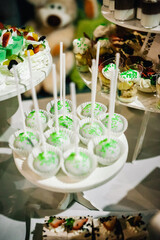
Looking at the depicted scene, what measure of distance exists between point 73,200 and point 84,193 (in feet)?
0.36

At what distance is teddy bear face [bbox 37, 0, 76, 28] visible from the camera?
2615 millimetres

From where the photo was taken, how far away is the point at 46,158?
1.29 meters

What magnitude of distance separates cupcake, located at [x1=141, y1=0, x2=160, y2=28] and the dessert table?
1.17 metres

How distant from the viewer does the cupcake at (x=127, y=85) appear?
1.85 meters

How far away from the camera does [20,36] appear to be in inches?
85.9

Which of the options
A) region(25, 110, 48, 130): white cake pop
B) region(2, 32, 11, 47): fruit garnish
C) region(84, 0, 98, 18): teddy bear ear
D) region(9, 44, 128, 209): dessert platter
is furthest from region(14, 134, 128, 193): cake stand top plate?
region(84, 0, 98, 18): teddy bear ear

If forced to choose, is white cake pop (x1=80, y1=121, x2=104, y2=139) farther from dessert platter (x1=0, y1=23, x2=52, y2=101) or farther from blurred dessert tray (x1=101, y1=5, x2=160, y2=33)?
blurred dessert tray (x1=101, y1=5, x2=160, y2=33)

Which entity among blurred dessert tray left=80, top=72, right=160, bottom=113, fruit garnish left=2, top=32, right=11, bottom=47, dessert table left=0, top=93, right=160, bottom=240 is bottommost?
dessert table left=0, top=93, right=160, bottom=240

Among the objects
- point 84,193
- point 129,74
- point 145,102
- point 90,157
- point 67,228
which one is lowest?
point 84,193

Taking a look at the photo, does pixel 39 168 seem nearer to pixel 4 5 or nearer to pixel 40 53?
pixel 40 53

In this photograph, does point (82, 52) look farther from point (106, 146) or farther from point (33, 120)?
point (106, 146)

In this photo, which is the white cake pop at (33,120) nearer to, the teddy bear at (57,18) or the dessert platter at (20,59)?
the dessert platter at (20,59)

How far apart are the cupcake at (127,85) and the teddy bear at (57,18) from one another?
118 centimetres

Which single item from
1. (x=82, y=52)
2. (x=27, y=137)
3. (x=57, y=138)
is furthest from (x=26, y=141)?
(x=82, y=52)
